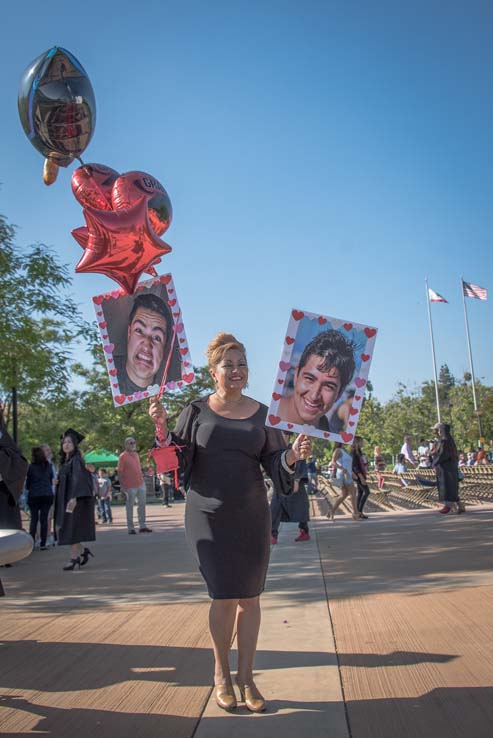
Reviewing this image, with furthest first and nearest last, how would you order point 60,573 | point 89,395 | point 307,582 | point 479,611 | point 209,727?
point 89,395
point 60,573
point 307,582
point 479,611
point 209,727

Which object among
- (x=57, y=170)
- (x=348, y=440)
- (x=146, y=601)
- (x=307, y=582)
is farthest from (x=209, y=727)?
(x=57, y=170)

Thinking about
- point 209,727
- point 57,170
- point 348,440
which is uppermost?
point 57,170

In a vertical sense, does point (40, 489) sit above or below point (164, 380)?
below

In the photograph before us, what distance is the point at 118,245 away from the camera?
612 centimetres

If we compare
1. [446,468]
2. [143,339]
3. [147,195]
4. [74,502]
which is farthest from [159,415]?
[446,468]

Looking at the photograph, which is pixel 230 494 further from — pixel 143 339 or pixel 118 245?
pixel 118 245

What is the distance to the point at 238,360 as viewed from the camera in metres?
4.08

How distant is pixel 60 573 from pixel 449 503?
849 centimetres

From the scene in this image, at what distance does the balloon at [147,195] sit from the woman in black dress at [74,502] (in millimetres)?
3584

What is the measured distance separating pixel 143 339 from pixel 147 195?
2012mm

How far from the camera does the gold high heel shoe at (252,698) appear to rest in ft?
11.6

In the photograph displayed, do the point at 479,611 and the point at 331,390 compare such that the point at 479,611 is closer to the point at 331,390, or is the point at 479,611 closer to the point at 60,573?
the point at 331,390

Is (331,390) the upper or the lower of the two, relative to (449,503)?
upper

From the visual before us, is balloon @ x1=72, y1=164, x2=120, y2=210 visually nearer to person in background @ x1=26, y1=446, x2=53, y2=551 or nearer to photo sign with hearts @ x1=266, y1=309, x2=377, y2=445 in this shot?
photo sign with hearts @ x1=266, y1=309, x2=377, y2=445
